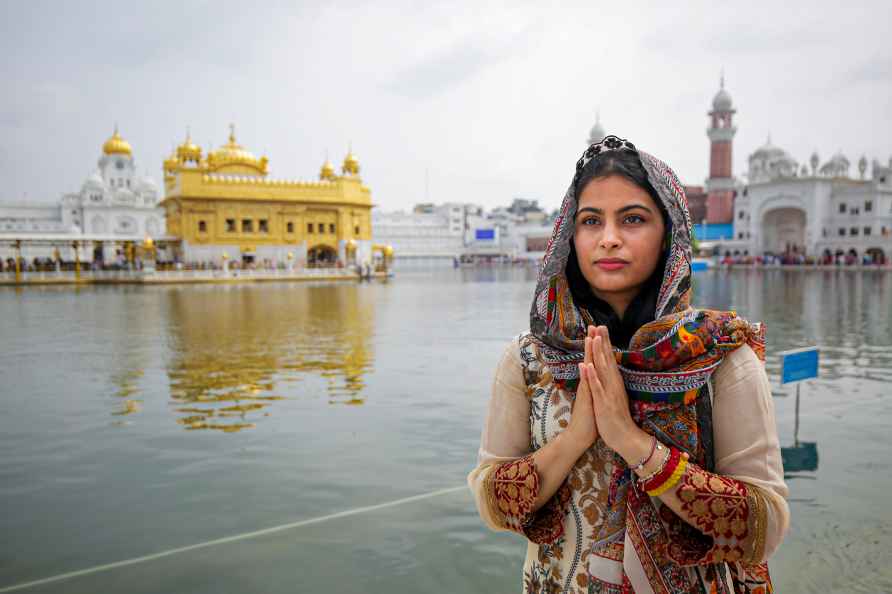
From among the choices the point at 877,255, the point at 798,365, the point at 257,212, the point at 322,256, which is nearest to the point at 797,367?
the point at 798,365

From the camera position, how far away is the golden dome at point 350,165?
44062 mm

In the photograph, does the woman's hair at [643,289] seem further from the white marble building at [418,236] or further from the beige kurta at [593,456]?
the white marble building at [418,236]

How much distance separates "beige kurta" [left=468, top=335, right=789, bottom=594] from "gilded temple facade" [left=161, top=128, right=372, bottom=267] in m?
39.8

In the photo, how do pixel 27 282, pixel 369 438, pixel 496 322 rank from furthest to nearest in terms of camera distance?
pixel 27 282 → pixel 496 322 → pixel 369 438

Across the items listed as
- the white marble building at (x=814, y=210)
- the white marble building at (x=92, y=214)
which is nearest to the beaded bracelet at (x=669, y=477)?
the white marble building at (x=814, y=210)

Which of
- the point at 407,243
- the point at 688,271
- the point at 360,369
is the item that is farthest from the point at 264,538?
the point at 407,243

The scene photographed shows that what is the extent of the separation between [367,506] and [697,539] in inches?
108

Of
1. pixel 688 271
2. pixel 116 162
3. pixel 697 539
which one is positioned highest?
pixel 116 162

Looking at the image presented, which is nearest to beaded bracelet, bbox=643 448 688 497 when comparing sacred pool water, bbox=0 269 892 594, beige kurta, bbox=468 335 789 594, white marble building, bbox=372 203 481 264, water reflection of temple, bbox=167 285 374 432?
beige kurta, bbox=468 335 789 594

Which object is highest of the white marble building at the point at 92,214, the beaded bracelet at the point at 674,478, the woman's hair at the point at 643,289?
the white marble building at the point at 92,214

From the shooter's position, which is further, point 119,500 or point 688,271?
point 119,500

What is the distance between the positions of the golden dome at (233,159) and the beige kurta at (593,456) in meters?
42.9

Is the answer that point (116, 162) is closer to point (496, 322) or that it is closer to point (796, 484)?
point (496, 322)

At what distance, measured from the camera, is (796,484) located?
3.89 meters
